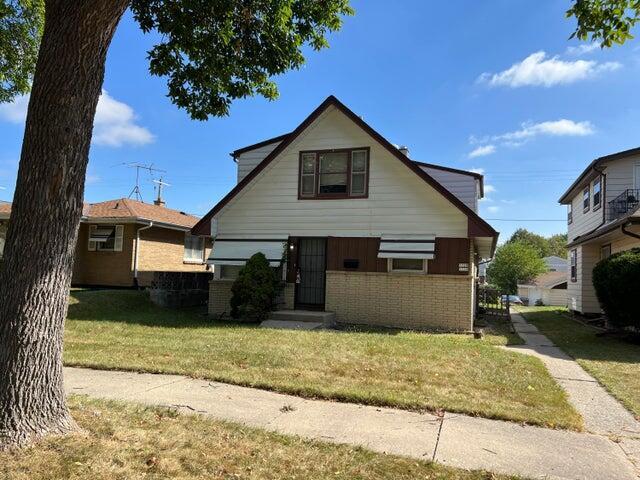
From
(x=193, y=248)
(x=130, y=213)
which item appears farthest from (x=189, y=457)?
(x=193, y=248)

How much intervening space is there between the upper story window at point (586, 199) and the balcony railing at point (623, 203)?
10.1 feet

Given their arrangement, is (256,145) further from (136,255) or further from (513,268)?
(513,268)

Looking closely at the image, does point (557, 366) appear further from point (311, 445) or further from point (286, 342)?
point (311, 445)

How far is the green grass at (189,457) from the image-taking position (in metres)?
3.62

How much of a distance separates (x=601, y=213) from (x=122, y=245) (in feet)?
61.2

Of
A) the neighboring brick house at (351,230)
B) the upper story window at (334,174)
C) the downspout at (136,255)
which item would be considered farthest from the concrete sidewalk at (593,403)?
the downspout at (136,255)

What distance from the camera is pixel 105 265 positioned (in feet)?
66.1

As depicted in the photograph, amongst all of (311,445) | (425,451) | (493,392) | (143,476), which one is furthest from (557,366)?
(143,476)

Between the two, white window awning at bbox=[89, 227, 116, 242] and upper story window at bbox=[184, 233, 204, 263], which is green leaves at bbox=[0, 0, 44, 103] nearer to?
white window awning at bbox=[89, 227, 116, 242]

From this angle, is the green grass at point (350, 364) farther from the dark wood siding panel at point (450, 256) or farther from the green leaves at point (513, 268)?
the green leaves at point (513, 268)

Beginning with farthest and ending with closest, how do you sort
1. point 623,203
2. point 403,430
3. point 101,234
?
point 101,234 < point 623,203 < point 403,430

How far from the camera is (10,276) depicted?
394 centimetres

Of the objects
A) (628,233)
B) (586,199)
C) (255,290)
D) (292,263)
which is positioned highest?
(586,199)

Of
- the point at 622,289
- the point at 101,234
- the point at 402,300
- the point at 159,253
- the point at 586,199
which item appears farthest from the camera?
the point at 159,253
